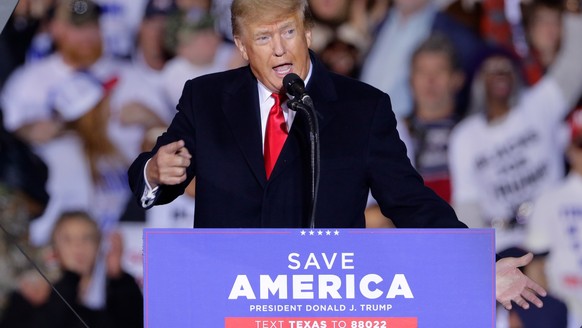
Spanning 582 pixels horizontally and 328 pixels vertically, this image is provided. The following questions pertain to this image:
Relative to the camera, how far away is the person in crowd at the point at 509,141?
4.50 m

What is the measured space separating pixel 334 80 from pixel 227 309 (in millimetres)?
668

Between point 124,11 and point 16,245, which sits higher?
point 124,11

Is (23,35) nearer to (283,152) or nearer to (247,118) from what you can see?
(247,118)

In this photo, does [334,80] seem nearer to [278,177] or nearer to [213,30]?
[278,177]

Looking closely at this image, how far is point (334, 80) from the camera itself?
96.3 inches

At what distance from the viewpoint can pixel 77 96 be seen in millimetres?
4641

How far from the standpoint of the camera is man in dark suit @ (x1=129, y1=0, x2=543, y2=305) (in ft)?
7.52

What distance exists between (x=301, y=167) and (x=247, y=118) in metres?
0.16

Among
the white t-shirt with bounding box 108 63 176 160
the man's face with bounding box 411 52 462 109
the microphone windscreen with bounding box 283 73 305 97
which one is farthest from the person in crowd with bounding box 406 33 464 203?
the microphone windscreen with bounding box 283 73 305 97

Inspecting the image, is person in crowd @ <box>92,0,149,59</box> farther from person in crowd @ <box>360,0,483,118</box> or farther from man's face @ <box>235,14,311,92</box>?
man's face @ <box>235,14,311,92</box>

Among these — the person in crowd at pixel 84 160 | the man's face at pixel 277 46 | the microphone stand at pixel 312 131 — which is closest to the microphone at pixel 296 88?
the microphone stand at pixel 312 131

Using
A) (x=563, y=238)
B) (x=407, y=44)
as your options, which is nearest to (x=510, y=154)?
(x=563, y=238)

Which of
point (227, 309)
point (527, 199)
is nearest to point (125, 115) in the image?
point (527, 199)

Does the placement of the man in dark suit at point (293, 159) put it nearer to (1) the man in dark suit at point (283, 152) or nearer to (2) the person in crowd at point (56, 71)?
(1) the man in dark suit at point (283, 152)
